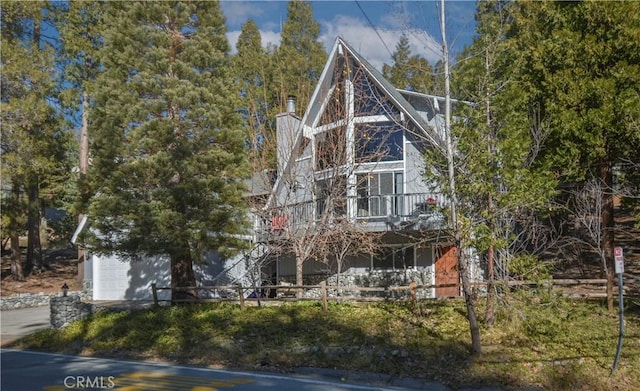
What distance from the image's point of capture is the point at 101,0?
84.5 feet

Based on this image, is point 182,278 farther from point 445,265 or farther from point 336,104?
point 445,265

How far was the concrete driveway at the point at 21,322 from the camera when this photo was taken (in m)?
17.1

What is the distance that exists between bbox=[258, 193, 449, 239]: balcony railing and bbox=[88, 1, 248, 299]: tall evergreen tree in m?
2.06

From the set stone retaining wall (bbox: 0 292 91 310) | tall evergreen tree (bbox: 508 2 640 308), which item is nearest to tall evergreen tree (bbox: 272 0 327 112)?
stone retaining wall (bbox: 0 292 91 310)

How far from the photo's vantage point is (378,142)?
778 inches

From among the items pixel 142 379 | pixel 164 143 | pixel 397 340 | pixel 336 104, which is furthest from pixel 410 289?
pixel 164 143

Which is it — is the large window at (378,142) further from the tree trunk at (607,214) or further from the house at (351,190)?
the tree trunk at (607,214)

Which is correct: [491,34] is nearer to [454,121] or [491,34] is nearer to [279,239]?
[454,121]

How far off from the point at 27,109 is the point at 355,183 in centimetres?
1508

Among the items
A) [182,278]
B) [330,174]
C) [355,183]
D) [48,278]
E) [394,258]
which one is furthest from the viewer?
[48,278]

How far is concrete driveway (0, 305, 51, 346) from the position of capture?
1711 centimetres

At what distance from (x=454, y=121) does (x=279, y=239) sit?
26.9ft

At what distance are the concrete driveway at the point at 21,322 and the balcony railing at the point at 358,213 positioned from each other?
8219mm

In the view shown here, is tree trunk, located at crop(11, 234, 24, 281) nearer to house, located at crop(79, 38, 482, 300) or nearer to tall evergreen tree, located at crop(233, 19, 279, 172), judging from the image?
house, located at crop(79, 38, 482, 300)
